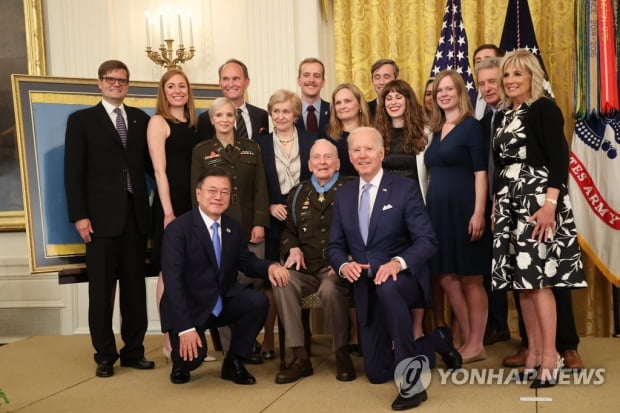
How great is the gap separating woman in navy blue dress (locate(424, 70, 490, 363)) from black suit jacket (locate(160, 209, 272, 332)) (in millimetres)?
1004

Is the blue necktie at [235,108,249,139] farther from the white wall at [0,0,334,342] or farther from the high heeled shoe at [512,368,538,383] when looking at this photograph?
the high heeled shoe at [512,368,538,383]

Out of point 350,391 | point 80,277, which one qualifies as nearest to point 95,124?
point 80,277

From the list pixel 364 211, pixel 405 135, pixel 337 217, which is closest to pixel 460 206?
pixel 405 135

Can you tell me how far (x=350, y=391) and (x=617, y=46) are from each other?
2784 millimetres

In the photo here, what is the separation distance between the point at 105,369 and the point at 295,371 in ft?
3.58

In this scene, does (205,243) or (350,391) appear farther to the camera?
(205,243)

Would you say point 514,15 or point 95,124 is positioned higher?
point 514,15

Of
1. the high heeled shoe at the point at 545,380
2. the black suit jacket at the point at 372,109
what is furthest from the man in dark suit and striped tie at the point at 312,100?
the high heeled shoe at the point at 545,380

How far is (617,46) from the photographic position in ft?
15.8

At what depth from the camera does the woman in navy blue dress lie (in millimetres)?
4164

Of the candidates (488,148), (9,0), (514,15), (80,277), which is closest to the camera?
(488,148)

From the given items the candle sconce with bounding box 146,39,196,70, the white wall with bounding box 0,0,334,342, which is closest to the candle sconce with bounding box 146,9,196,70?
the candle sconce with bounding box 146,39,196,70

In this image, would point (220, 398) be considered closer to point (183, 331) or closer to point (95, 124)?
point (183, 331)

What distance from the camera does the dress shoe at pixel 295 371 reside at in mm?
3930
